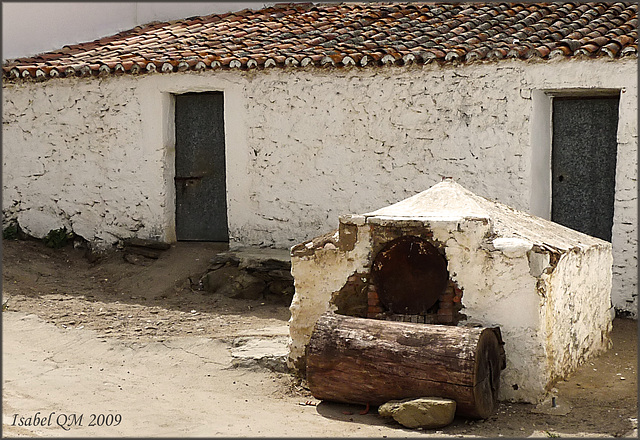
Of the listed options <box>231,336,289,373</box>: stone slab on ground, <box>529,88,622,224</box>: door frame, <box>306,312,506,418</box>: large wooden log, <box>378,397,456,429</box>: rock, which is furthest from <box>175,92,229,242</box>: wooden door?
<box>378,397,456,429</box>: rock

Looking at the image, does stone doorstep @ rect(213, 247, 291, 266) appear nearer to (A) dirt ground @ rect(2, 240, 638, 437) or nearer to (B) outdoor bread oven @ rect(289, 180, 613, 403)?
(A) dirt ground @ rect(2, 240, 638, 437)

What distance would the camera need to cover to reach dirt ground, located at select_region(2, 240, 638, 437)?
537cm

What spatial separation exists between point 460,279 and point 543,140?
3.56 metres

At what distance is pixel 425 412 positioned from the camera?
5262 millimetres

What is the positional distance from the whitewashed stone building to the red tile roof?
0.03 m

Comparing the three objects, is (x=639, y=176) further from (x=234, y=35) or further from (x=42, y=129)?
(x=42, y=129)

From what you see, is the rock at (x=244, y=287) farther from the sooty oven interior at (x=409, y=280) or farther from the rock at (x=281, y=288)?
the sooty oven interior at (x=409, y=280)

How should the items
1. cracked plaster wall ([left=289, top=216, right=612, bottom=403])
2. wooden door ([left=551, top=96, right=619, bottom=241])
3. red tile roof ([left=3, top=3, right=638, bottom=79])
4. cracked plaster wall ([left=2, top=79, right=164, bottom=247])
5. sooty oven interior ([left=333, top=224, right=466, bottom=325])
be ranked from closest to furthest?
cracked plaster wall ([left=289, top=216, right=612, bottom=403]) → sooty oven interior ([left=333, top=224, right=466, bottom=325]) → red tile roof ([left=3, top=3, right=638, bottom=79]) → wooden door ([left=551, top=96, right=619, bottom=241]) → cracked plaster wall ([left=2, top=79, right=164, bottom=247])

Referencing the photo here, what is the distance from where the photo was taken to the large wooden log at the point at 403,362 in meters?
5.32

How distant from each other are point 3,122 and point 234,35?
3322 millimetres

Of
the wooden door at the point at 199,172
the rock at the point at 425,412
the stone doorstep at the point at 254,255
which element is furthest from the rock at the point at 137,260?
the rock at the point at 425,412

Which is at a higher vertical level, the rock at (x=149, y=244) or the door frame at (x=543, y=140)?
the door frame at (x=543, y=140)

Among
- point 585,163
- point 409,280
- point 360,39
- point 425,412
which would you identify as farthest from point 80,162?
point 425,412

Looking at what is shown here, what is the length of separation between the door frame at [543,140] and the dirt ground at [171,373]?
1.59 metres
